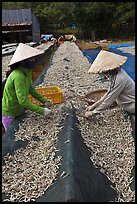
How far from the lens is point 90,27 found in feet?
101

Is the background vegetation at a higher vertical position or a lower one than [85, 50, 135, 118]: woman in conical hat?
higher

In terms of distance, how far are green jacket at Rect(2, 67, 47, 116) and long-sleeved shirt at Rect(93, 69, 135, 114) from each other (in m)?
0.67

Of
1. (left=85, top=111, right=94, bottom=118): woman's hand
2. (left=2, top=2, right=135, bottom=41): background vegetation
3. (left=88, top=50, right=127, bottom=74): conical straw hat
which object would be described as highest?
(left=2, top=2, right=135, bottom=41): background vegetation

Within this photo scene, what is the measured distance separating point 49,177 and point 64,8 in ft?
109

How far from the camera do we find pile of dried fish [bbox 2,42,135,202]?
213 centimetres

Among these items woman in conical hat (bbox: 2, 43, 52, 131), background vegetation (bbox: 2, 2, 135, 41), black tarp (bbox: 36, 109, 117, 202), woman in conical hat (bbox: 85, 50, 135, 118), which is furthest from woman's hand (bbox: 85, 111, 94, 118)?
background vegetation (bbox: 2, 2, 135, 41)

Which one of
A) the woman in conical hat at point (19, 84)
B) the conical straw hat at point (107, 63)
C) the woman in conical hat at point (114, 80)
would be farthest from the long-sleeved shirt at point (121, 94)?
the woman in conical hat at point (19, 84)

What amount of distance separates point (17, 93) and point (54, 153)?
2.44ft

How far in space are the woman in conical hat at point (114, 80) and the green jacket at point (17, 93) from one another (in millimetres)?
651

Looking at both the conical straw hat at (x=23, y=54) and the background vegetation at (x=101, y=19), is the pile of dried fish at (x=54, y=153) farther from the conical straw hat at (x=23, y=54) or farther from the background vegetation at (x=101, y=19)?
the background vegetation at (x=101, y=19)

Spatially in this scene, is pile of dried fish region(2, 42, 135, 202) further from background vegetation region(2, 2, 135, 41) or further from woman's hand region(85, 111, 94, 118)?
background vegetation region(2, 2, 135, 41)

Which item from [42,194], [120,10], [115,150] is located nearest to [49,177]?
[42,194]

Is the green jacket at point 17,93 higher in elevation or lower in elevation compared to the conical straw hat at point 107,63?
lower

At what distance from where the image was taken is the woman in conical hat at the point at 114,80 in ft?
9.71
